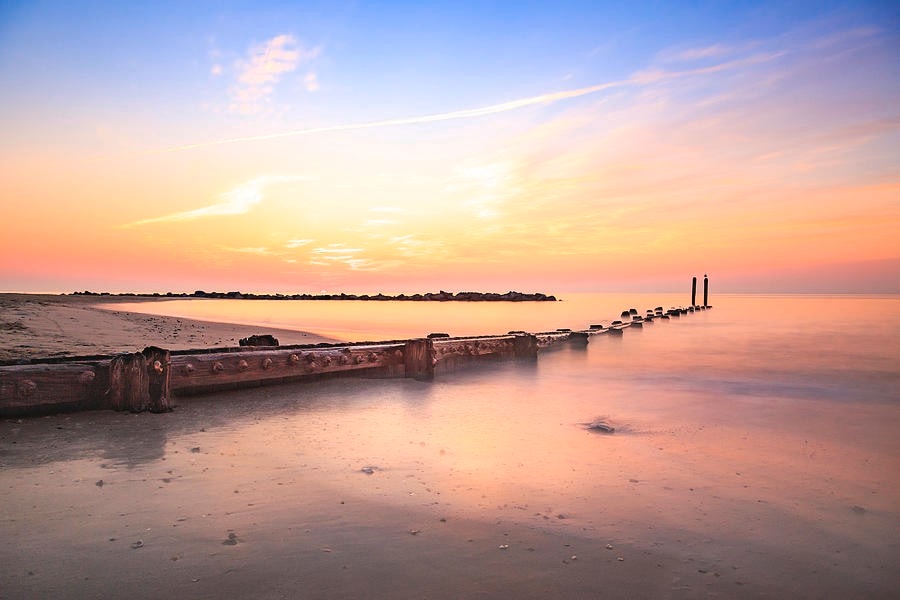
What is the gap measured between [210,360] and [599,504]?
228 inches

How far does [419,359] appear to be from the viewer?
1116cm

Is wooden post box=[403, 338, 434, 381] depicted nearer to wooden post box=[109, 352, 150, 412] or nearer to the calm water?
the calm water

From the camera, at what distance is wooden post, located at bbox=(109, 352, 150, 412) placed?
6.75m

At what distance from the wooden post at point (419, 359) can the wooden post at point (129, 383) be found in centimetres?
511

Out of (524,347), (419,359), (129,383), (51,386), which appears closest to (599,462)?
(129,383)

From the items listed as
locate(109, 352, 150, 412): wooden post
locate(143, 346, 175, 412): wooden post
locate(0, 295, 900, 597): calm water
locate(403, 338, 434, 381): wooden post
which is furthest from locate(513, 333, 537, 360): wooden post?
locate(109, 352, 150, 412): wooden post

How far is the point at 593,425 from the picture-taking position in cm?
762

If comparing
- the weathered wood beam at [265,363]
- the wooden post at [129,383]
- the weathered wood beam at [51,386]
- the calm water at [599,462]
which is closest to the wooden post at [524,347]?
the calm water at [599,462]

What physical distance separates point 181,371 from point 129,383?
29.1 inches

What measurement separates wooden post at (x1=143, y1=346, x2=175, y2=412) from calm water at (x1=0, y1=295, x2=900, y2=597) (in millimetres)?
322

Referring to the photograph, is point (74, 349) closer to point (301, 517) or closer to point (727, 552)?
point (301, 517)

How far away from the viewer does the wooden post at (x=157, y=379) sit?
274 inches

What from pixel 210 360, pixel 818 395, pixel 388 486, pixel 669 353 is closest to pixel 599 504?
pixel 388 486

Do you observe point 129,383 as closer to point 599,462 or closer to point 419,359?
point 419,359
